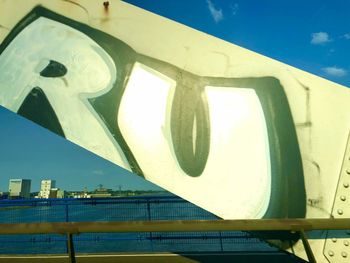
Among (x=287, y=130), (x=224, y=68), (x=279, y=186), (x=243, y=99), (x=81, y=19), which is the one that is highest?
(x=81, y=19)

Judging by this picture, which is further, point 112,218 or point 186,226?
point 112,218

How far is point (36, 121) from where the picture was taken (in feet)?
9.02

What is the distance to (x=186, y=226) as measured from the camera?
201 centimetres

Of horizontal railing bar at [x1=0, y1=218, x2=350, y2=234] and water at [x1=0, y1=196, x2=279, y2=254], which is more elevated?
horizontal railing bar at [x1=0, y1=218, x2=350, y2=234]

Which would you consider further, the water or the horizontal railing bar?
the water

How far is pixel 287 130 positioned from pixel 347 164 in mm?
506

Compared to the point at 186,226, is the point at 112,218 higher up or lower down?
lower down

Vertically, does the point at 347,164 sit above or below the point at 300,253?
above

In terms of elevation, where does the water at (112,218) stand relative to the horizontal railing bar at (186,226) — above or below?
below

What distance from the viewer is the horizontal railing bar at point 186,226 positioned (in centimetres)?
194

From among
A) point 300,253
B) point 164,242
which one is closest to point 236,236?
point 164,242

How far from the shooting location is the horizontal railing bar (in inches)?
76.2

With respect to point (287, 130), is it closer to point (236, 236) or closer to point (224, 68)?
Answer: point (224, 68)

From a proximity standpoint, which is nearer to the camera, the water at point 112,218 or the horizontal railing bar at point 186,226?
the horizontal railing bar at point 186,226
